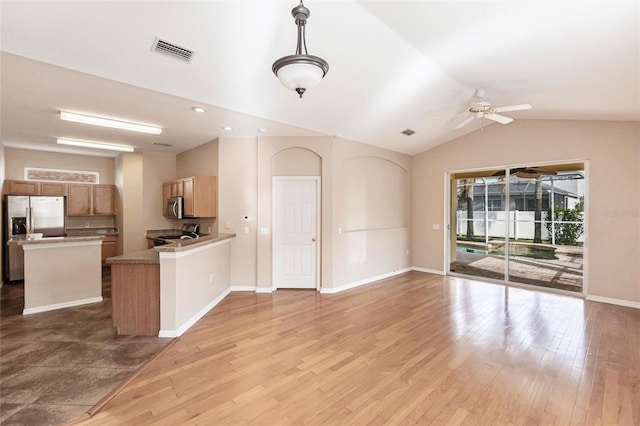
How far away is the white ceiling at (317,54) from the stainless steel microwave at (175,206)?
1538mm

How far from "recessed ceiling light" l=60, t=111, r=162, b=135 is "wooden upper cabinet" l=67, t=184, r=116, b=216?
343 cm

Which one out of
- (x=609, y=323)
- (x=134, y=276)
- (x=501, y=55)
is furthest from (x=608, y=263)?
(x=134, y=276)

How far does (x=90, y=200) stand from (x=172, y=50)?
5880mm

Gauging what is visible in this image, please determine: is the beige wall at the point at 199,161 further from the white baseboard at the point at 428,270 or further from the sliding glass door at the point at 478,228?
the sliding glass door at the point at 478,228

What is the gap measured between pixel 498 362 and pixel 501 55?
321cm

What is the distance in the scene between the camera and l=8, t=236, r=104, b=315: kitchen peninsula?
4094 mm

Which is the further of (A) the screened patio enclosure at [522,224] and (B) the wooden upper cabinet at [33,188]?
(B) the wooden upper cabinet at [33,188]

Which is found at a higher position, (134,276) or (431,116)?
(431,116)

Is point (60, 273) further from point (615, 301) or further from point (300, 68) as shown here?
point (615, 301)

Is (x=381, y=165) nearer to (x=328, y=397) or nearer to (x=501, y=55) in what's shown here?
(x=501, y=55)

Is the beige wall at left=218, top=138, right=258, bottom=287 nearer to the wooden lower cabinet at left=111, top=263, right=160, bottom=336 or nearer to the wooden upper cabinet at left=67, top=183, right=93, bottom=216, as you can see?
the wooden lower cabinet at left=111, top=263, right=160, bottom=336

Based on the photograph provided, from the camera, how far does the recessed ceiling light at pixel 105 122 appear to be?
12.7 ft

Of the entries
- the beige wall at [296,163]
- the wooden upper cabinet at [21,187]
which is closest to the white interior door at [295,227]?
the beige wall at [296,163]

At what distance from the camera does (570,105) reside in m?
4.28
